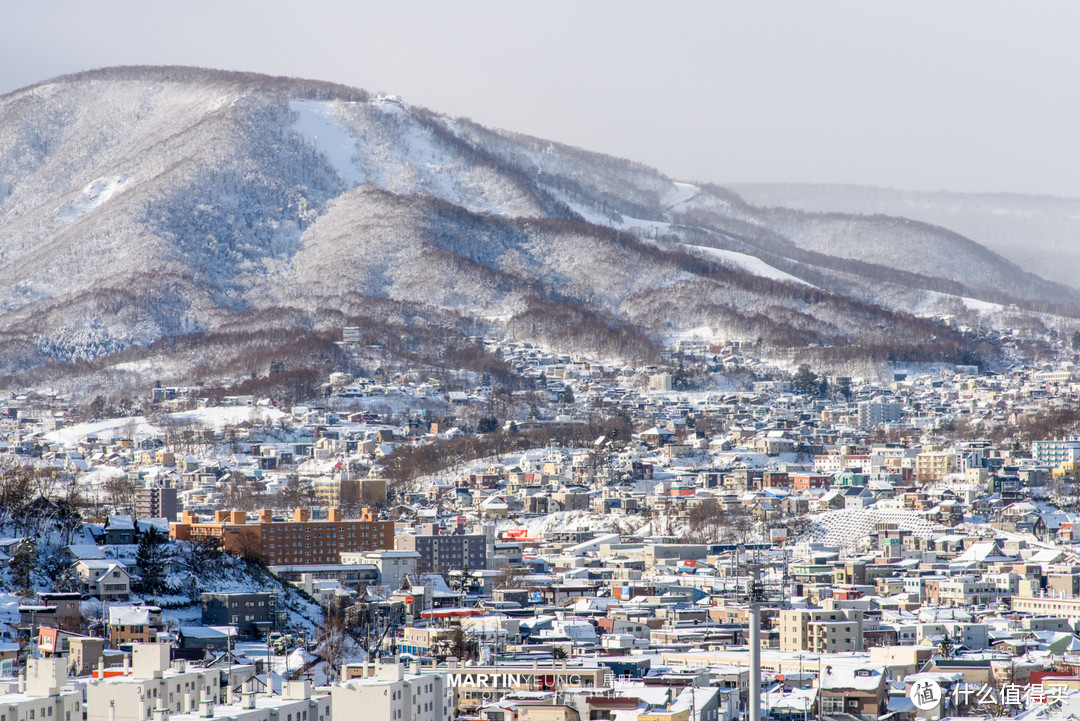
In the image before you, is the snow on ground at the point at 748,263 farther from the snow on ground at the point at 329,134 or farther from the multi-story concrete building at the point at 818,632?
the multi-story concrete building at the point at 818,632

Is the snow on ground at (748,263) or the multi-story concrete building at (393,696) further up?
the snow on ground at (748,263)

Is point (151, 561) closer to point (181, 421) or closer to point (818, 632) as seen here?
point (818, 632)

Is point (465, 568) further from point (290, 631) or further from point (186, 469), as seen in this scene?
point (186, 469)

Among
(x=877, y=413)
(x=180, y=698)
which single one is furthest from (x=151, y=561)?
(x=877, y=413)

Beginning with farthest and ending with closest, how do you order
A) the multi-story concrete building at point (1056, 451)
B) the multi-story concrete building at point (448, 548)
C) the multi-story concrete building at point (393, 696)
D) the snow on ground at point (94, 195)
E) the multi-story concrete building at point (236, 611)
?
the snow on ground at point (94, 195), the multi-story concrete building at point (1056, 451), the multi-story concrete building at point (448, 548), the multi-story concrete building at point (236, 611), the multi-story concrete building at point (393, 696)

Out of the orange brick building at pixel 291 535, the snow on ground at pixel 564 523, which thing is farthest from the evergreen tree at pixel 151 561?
the snow on ground at pixel 564 523

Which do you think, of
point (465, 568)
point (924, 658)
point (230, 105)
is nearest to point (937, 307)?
point (230, 105)

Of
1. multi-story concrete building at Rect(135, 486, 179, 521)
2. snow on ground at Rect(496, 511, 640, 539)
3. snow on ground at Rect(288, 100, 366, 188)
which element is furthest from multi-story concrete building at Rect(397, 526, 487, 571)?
snow on ground at Rect(288, 100, 366, 188)
